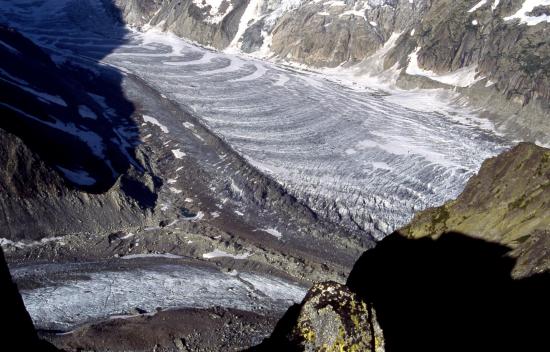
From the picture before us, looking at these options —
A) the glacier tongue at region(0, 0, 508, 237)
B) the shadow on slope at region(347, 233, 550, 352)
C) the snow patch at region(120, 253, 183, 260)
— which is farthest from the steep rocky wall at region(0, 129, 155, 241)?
the shadow on slope at region(347, 233, 550, 352)

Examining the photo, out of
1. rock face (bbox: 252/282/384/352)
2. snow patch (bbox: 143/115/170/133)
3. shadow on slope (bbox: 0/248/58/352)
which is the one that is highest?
rock face (bbox: 252/282/384/352)

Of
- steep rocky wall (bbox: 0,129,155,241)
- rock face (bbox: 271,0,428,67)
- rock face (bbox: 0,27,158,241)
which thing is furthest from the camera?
rock face (bbox: 271,0,428,67)

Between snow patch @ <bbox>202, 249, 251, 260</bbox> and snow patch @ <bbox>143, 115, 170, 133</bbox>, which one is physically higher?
snow patch @ <bbox>143, 115, 170, 133</bbox>

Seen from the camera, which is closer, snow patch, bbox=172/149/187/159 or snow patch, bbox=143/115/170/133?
snow patch, bbox=172/149/187/159

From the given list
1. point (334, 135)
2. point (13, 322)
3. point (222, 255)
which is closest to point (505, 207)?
point (13, 322)

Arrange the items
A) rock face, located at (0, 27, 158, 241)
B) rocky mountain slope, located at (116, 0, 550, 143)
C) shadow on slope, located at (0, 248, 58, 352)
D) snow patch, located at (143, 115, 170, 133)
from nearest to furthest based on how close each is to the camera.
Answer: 1. shadow on slope, located at (0, 248, 58, 352)
2. rock face, located at (0, 27, 158, 241)
3. snow patch, located at (143, 115, 170, 133)
4. rocky mountain slope, located at (116, 0, 550, 143)

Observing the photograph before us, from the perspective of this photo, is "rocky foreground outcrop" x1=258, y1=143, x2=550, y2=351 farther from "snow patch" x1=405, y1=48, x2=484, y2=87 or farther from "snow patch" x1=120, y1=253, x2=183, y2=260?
"snow patch" x1=405, y1=48, x2=484, y2=87

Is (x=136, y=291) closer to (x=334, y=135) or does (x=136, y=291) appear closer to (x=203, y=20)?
(x=334, y=135)
